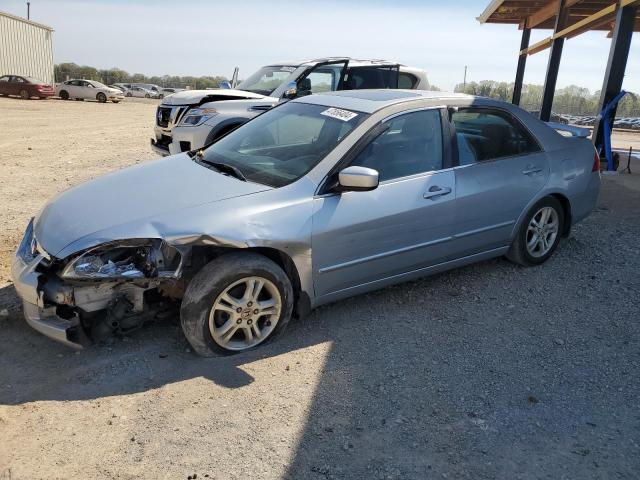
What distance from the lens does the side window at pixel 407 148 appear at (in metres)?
3.95

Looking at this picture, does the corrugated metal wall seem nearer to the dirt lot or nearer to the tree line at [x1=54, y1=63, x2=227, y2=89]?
the tree line at [x1=54, y1=63, x2=227, y2=89]

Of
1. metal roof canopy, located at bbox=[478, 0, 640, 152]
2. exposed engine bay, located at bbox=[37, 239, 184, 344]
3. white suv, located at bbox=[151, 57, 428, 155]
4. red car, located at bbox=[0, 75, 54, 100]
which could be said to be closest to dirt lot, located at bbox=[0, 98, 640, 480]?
exposed engine bay, located at bbox=[37, 239, 184, 344]

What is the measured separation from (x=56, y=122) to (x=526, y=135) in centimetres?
1688

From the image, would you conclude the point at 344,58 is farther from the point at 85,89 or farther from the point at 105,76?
the point at 105,76

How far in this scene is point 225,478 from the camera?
2.48 m

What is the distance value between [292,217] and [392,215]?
773mm

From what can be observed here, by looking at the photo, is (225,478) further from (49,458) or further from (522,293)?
(522,293)

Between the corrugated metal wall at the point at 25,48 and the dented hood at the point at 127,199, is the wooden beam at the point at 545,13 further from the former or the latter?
the corrugated metal wall at the point at 25,48

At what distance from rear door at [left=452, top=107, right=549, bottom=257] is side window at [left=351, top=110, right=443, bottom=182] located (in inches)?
8.5

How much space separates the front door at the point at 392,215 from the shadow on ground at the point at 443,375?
415 millimetres

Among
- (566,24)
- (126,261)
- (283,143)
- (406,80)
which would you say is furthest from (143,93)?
(126,261)

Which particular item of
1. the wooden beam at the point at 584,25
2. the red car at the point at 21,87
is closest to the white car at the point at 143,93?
the red car at the point at 21,87

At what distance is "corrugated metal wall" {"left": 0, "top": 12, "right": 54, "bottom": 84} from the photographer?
3309cm

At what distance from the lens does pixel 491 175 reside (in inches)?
176
